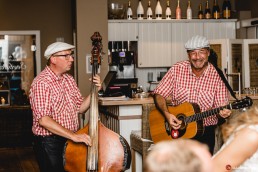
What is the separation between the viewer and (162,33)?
816 centimetres

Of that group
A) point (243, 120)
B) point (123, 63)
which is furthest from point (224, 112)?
point (123, 63)

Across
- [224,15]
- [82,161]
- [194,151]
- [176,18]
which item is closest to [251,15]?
[224,15]

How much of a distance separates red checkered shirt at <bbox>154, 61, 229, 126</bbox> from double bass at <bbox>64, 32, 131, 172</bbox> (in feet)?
3.20

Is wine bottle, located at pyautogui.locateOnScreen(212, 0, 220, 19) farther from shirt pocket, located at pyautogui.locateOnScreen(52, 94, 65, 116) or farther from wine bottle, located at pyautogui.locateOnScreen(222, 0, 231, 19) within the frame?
shirt pocket, located at pyautogui.locateOnScreen(52, 94, 65, 116)

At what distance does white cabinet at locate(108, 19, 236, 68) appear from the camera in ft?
26.2

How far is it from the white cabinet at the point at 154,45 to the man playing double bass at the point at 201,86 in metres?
4.05

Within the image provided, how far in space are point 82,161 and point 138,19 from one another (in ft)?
16.9

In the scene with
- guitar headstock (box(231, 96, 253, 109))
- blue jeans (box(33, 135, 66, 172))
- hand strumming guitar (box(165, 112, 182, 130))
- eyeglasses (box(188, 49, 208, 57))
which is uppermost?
eyeglasses (box(188, 49, 208, 57))

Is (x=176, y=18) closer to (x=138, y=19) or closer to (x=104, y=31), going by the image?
(x=138, y=19)

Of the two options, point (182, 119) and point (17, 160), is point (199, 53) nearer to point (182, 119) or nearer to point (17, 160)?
point (182, 119)

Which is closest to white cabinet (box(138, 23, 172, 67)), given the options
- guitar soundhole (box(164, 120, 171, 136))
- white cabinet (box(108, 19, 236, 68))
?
white cabinet (box(108, 19, 236, 68))

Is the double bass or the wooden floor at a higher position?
the double bass

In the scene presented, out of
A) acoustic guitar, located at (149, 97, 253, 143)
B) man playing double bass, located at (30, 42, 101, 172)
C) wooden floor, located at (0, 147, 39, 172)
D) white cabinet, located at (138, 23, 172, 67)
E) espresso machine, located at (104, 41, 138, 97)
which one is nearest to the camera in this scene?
man playing double bass, located at (30, 42, 101, 172)

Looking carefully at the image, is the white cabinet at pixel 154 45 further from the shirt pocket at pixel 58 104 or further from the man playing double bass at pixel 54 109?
the shirt pocket at pixel 58 104
